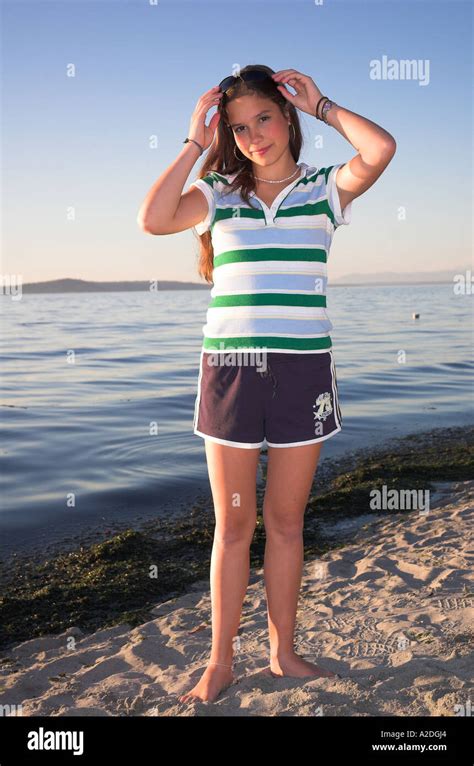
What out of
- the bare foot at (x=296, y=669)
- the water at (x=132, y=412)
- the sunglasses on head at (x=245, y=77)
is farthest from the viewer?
the water at (x=132, y=412)

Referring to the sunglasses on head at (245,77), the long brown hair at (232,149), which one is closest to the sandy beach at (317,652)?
the long brown hair at (232,149)

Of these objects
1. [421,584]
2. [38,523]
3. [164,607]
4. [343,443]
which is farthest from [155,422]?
[421,584]

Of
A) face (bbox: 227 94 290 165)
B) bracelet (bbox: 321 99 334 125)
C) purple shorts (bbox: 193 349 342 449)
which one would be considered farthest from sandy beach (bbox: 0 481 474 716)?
bracelet (bbox: 321 99 334 125)

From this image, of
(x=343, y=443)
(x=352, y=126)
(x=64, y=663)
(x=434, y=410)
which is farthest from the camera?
(x=434, y=410)

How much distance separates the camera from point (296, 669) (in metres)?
3.47

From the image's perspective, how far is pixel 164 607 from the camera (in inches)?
203

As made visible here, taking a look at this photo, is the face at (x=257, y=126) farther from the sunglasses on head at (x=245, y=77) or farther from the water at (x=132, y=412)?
the water at (x=132, y=412)

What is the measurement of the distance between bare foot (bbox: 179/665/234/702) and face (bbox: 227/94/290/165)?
2.23 meters

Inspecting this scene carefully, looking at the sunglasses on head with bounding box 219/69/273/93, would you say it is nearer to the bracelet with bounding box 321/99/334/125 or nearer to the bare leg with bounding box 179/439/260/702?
the bracelet with bounding box 321/99/334/125

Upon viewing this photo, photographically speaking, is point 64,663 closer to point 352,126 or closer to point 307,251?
point 307,251

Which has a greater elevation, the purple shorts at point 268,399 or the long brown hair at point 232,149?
the long brown hair at point 232,149

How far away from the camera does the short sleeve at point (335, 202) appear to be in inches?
125

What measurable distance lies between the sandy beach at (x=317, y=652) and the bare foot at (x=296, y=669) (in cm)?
5
